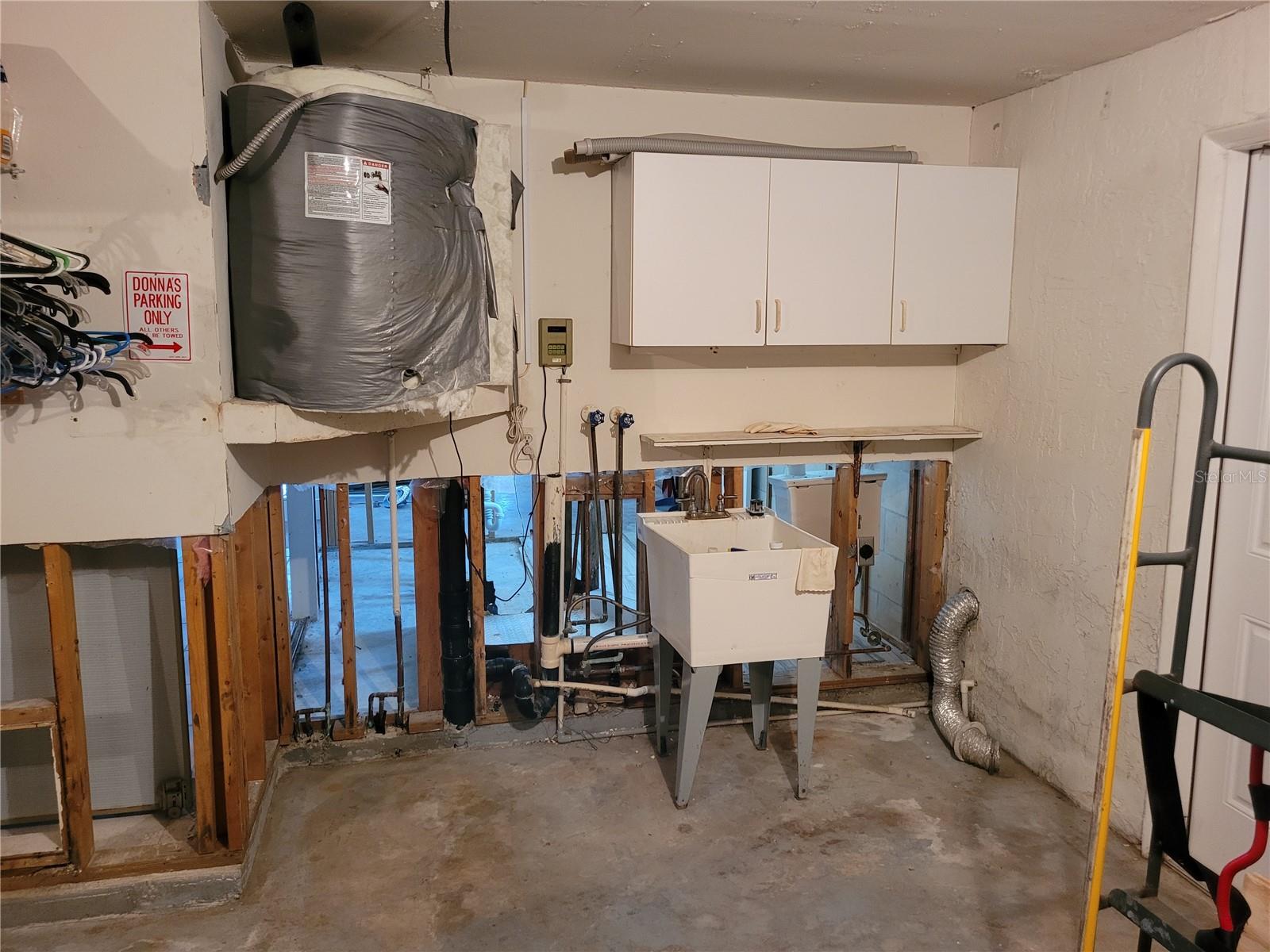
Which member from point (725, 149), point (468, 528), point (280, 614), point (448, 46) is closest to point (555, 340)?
point (468, 528)

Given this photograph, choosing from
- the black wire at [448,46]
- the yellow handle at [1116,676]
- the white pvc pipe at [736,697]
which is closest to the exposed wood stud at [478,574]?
the white pvc pipe at [736,697]

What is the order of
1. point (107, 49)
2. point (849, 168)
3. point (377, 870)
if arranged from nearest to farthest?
point (107, 49) < point (377, 870) < point (849, 168)

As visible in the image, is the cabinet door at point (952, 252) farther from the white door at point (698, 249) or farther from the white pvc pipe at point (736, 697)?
the white pvc pipe at point (736, 697)

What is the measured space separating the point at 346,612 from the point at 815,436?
182cm

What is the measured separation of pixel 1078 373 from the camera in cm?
298

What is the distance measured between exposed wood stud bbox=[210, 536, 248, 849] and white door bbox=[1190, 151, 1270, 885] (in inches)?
107

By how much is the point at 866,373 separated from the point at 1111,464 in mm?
994

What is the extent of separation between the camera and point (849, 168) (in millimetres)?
3080

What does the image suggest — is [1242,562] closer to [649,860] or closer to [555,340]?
[649,860]

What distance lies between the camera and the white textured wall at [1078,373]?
2586mm

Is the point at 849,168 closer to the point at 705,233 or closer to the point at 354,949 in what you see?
the point at 705,233

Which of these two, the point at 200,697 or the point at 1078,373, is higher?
the point at 1078,373

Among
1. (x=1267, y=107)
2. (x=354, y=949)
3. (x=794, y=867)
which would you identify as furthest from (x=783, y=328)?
(x=354, y=949)

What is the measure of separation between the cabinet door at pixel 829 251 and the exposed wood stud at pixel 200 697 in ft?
6.33
